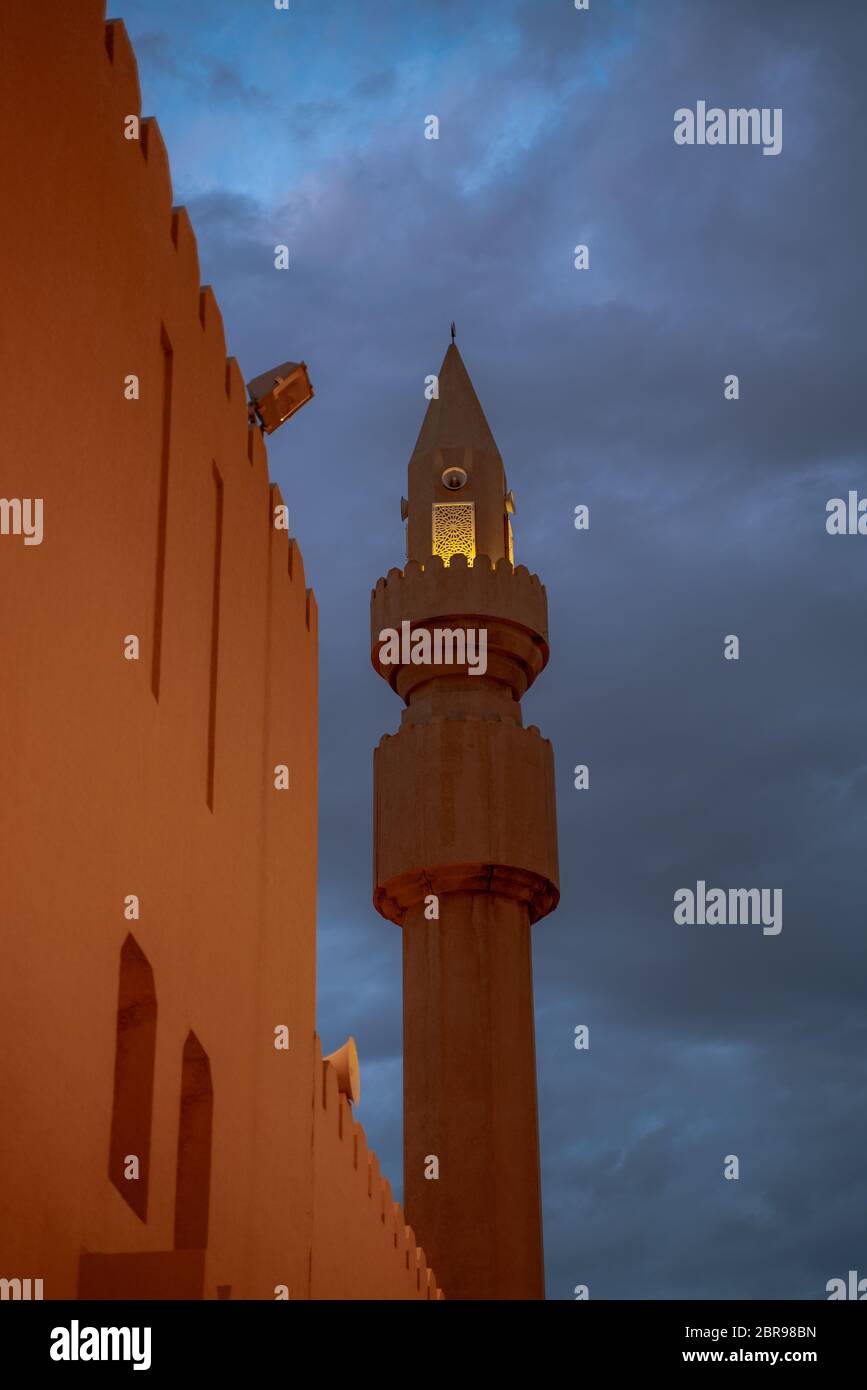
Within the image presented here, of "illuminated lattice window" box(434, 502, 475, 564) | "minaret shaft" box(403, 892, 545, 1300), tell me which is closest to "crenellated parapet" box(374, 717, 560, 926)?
"minaret shaft" box(403, 892, 545, 1300)

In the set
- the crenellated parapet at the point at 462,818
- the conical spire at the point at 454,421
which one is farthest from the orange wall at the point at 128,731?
the conical spire at the point at 454,421

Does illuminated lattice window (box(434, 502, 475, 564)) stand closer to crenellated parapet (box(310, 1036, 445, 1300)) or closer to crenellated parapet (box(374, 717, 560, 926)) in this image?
crenellated parapet (box(374, 717, 560, 926))

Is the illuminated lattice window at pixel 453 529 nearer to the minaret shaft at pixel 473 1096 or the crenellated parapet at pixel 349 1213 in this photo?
the minaret shaft at pixel 473 1096

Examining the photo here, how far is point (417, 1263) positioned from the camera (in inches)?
640

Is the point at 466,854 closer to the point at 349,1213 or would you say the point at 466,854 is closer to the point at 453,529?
the point at 453,529

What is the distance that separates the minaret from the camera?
1805cm

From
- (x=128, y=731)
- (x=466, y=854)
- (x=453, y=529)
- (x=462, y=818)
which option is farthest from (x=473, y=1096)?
(x=128, y=731)

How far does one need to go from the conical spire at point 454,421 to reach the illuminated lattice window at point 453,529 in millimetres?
676

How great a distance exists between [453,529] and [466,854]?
3.84 metres

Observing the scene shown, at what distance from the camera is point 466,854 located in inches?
742

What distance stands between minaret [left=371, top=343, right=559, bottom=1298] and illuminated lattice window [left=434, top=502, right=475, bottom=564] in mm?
22

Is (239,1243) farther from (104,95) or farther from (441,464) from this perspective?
(441,464)
